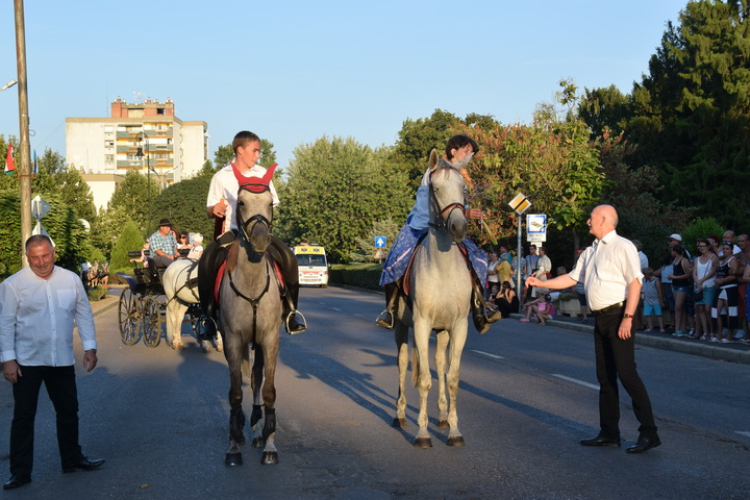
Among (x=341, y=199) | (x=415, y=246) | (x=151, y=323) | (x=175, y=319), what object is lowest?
(x=151, y=323)

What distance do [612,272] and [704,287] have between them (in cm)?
1088

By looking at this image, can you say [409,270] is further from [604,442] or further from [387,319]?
[604,442]

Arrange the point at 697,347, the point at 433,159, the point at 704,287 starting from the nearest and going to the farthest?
1. the point at 433,159
2. the point at 697,347
3. the point at 704,287

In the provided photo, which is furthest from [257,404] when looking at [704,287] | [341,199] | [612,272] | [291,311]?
[341,199]

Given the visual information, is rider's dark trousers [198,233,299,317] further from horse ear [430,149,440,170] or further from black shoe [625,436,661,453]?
black shoe [625,436,661,453]

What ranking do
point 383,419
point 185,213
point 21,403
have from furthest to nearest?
point 185,213 < point 383,419 < point 21,403

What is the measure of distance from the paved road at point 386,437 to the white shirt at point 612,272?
1316 mm

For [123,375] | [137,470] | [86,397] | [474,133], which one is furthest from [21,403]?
[474,133]

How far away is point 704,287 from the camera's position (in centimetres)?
1783

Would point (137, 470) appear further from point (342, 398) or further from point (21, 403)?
point (342, 398)

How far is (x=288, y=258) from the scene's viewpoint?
8219mm

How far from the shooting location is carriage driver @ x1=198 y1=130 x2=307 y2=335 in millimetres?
8102

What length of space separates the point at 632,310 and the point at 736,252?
36.7 ft

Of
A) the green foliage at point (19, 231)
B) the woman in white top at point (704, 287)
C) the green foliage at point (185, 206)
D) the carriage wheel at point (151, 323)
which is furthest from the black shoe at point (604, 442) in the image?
the green foliage at point (185, 206)
